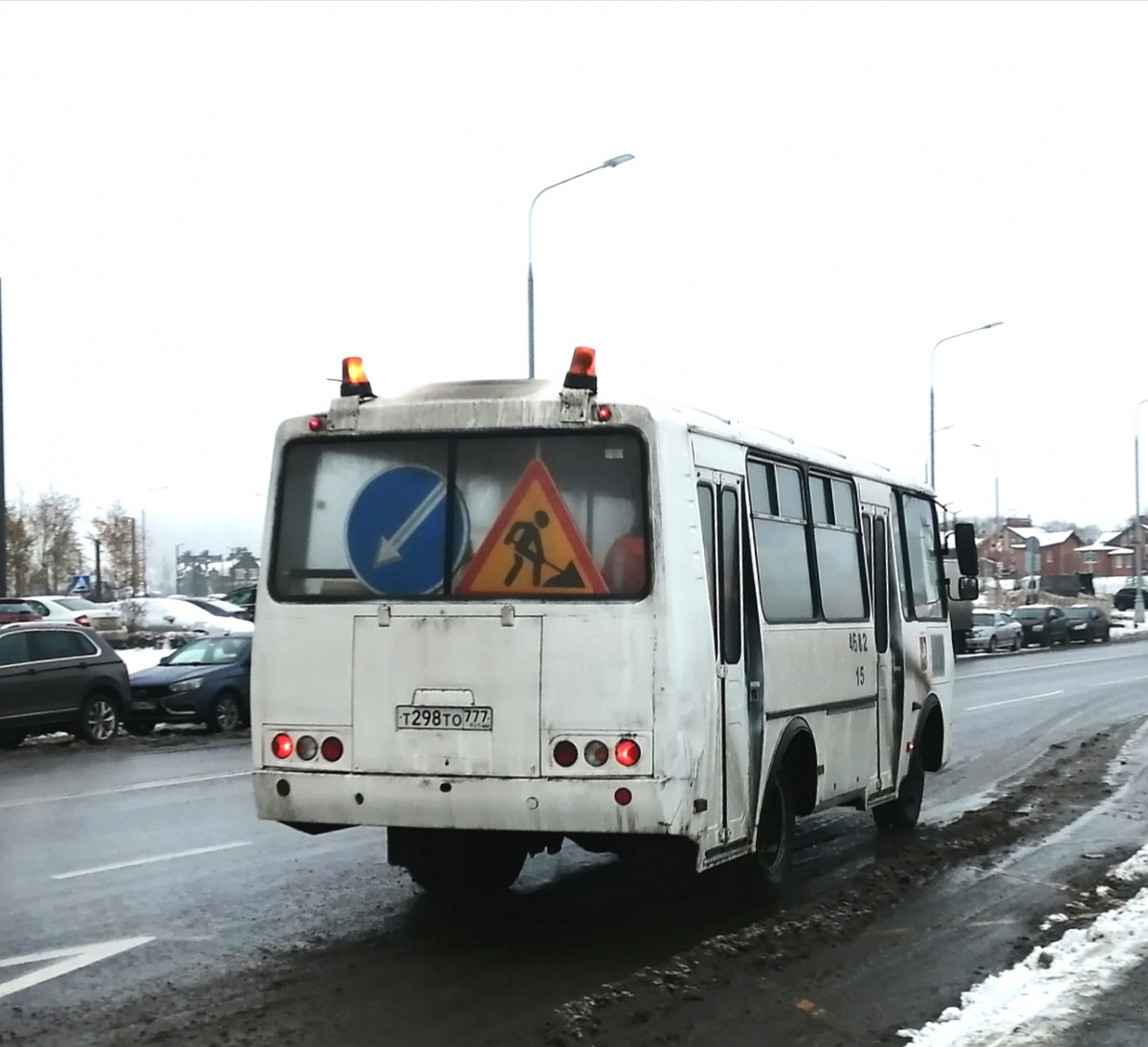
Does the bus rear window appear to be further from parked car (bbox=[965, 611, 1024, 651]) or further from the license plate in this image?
parked car (bbox=[965, 611, 1024, 651])

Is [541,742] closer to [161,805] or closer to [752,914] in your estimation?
[752,914]

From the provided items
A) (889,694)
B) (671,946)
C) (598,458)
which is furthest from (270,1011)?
(889,694)

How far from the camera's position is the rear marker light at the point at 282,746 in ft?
26.1

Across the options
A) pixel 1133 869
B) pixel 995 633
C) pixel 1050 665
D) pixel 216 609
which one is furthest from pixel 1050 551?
pixel 1133 869

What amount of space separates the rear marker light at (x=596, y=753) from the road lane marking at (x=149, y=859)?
4.22 meters

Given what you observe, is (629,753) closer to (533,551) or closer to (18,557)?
(533,551)

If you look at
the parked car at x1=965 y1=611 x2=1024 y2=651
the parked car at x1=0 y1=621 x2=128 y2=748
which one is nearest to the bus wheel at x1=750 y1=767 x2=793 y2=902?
the parked car at x1=0 y1=621 x2=128 y2=748

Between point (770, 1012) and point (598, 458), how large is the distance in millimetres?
2639

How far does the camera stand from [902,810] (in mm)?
12227

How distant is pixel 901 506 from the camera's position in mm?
12305

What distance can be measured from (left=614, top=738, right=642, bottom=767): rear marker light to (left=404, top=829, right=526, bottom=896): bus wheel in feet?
4.92

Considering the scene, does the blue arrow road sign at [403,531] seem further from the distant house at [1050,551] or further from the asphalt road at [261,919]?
the distant house at [1050,551]

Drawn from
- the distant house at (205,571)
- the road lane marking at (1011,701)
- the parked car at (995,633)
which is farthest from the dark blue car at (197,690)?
the distant house at (205,571)

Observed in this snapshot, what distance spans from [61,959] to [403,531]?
2.56 meters
